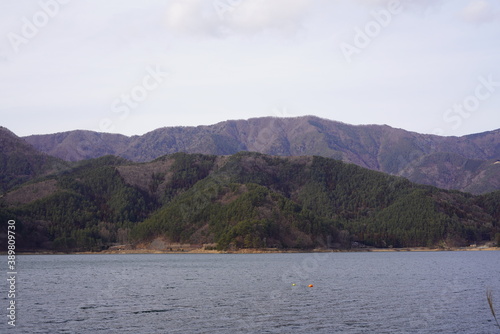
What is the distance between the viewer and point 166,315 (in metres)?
73.8

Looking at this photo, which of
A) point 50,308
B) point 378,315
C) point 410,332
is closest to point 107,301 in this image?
point 50,308

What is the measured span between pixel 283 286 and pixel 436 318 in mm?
41403

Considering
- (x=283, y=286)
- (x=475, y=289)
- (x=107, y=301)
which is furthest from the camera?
(x=283, y=286)

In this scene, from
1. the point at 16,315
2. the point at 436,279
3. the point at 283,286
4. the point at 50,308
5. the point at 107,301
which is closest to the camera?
the point at 16,315

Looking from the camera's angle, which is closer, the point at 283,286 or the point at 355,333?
the point at 355,333

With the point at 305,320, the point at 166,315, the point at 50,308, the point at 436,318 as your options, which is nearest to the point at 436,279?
the point at 436,318

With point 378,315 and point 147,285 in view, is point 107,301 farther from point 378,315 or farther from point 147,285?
point 378,315

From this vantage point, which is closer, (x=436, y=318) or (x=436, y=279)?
(x=436, y=318)

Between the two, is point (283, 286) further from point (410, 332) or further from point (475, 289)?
point (410, 332)

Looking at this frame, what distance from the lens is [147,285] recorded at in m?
113

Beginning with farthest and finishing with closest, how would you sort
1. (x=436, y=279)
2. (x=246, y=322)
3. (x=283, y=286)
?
1. (x=436, y=279)
2. (x=283, y=286)
3. (x=246, y=322)

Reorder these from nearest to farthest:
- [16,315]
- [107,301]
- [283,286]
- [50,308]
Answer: [16,315]
[50,308]
[107,301]
[283,286]

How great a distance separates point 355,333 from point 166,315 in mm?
25422

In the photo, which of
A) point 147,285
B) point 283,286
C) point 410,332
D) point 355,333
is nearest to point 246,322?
point 355,333
